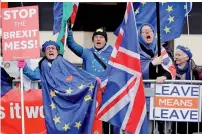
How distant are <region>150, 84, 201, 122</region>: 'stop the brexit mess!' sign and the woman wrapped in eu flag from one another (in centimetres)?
82

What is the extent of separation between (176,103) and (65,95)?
4.73ft

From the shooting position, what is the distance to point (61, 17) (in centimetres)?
797

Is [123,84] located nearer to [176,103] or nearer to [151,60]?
[151,60]

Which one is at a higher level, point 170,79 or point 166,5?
point 166,5

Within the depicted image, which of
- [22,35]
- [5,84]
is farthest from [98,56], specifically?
[5,84]

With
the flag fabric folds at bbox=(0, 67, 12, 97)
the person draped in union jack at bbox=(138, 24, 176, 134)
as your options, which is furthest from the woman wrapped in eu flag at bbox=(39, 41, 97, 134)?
the person draped in union jack at bbox=(138, 24, 176, 134)

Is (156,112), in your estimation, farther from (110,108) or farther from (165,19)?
(165,19)

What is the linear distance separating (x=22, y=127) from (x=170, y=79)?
2043 mm

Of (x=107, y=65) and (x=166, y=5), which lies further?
(x=166, y=5)

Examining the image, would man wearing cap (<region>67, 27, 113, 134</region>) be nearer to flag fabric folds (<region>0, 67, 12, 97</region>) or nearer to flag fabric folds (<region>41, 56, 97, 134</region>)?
flag fabric folds (<region>41, 56, 97, 134</region>)

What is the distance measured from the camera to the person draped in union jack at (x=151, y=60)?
7395 millimetres

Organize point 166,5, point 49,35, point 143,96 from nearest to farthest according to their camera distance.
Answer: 1. point 143,96
2. point 166,5
3. point 49,35

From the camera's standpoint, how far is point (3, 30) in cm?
748

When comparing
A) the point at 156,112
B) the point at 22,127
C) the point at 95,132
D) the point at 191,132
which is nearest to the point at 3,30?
the point at 22,127
